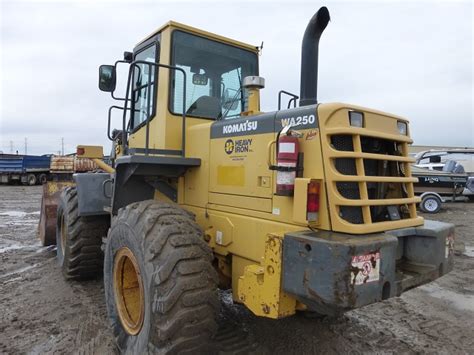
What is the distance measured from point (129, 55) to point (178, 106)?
4.17 ft

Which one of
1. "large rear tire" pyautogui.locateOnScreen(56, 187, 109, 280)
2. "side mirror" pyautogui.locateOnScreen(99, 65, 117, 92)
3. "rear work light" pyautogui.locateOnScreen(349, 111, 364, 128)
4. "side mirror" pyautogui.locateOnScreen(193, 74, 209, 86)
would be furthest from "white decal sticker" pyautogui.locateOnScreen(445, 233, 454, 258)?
"large rear tire" pyautogui.locateOnScreen(56, 187, 109, 280)

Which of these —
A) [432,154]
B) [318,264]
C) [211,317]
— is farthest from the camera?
[432,154]

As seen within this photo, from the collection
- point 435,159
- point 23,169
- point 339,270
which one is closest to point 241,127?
point 339,270

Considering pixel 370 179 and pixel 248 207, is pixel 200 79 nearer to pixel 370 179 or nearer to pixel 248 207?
pixel 248 207

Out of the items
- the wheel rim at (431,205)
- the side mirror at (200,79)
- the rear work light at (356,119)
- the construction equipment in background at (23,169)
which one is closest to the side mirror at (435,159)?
the wheel rim at (431,205)

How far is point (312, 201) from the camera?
2.61 m

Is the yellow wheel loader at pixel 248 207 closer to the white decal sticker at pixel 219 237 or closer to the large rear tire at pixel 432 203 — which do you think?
the white decal sticker at pixel 219 237

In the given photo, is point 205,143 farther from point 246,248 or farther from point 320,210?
point 320,210

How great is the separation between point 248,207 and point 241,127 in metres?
0.65

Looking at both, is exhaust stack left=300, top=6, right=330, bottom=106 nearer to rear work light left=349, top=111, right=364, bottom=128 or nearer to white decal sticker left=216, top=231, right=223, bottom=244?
rear work light left=349, top=111, right=364, bottom=128

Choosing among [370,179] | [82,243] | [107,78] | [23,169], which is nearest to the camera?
[370,179]

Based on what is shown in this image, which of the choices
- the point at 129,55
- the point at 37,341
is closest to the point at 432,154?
the point at 129,55

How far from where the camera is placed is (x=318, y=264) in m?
2.41

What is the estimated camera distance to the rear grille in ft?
8.77
